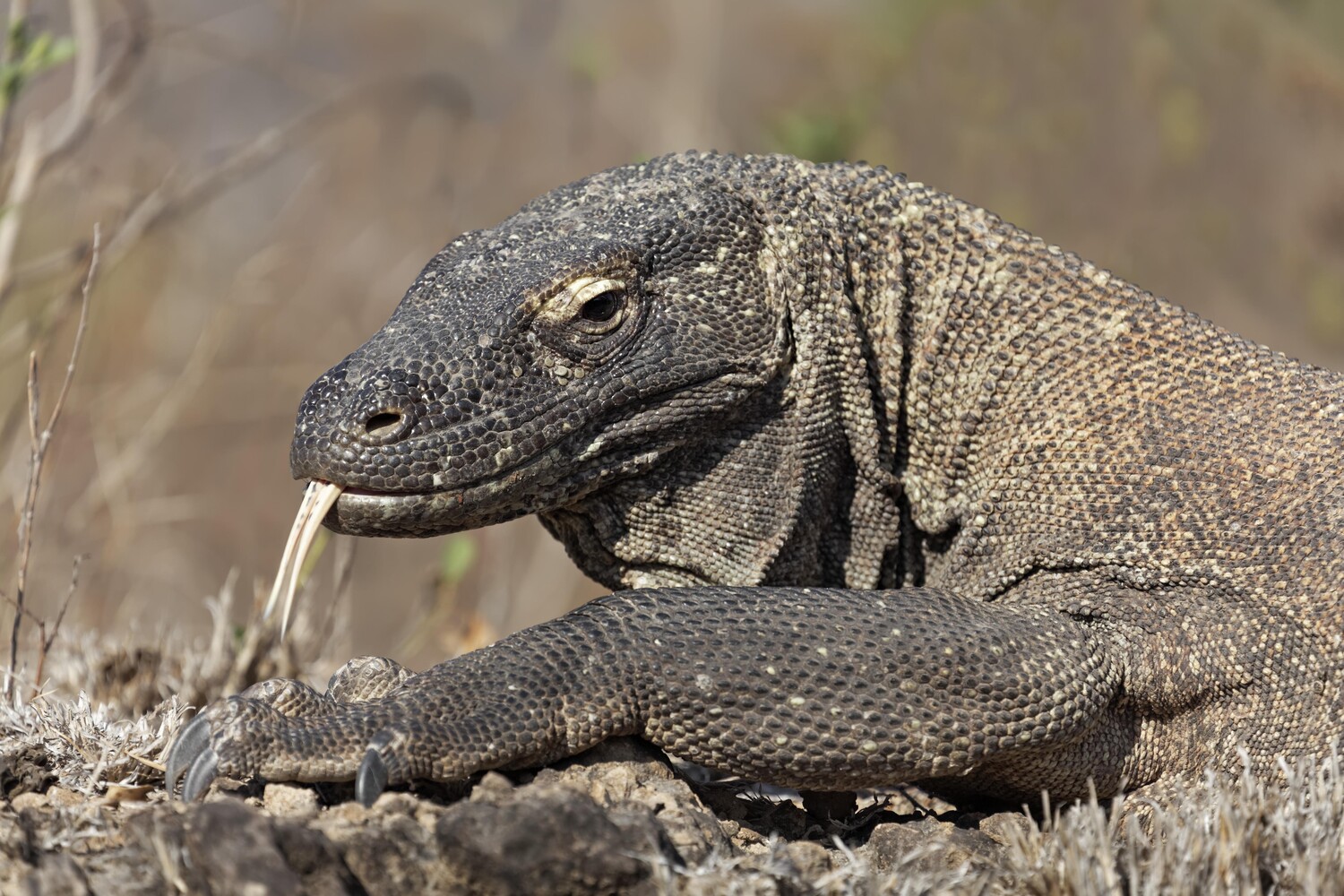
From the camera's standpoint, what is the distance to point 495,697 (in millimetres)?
3102

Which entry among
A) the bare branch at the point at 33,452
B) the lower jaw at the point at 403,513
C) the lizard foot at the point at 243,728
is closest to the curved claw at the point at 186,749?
the lizard foot at the point at 243,728

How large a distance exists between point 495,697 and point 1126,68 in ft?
40.7

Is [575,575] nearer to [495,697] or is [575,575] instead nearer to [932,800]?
[932,800]

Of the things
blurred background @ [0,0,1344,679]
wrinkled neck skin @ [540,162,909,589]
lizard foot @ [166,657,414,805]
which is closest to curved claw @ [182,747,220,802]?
lizard foot @ [166,657,414,805]

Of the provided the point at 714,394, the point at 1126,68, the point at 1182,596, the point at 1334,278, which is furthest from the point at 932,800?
the point at 1126,68

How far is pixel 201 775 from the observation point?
9.62 feet

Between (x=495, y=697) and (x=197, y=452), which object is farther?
(x=197, y=452)

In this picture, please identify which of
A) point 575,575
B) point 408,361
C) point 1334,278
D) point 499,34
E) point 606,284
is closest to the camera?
point 408,361

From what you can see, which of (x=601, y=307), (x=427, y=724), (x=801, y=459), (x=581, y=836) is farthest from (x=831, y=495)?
(x=581, y=836)

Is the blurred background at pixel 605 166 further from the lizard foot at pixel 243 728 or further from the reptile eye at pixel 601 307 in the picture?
the lizard foot at pixel 243 728

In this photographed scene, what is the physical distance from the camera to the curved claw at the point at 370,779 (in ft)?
9.47

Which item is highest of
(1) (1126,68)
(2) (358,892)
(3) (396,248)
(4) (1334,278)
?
(1) (1126,68)

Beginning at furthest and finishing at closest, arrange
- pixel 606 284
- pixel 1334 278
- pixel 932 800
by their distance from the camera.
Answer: pixel 1334 278, pixel 932 800, pixel 606 284

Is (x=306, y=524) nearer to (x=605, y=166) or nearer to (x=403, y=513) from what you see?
(x=403, y=513)
